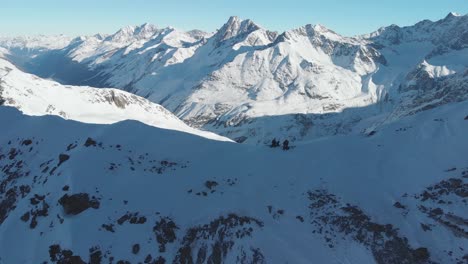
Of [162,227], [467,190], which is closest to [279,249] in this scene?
[162,227]

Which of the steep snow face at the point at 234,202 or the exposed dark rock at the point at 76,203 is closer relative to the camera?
the steep snow face at the point at 234,202

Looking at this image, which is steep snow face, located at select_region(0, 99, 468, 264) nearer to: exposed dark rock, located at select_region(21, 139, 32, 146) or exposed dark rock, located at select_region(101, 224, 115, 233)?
exposed dark rock, located at select_region(101, 224, 115, 233)

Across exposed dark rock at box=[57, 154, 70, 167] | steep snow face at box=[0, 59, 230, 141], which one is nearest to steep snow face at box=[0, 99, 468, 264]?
exposed dark rock at box=[57, 154, 70, 167]

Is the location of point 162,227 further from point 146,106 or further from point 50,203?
point 146,106

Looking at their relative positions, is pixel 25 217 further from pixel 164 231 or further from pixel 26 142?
pixel 26 142

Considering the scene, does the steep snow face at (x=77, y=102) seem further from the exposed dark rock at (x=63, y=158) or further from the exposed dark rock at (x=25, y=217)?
the exposed dark rock at (x=25, y=217)

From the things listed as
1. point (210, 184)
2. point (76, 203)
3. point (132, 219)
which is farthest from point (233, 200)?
point (76, 203)

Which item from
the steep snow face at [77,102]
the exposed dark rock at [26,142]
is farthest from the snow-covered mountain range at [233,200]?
the steep snow face at [77,102]
